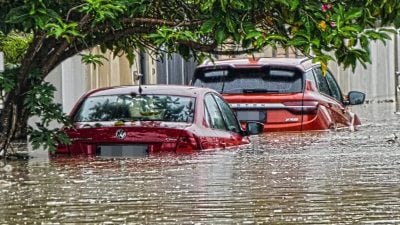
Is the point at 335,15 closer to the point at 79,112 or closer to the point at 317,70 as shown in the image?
the point at 79,112

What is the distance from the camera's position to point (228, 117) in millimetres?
16266

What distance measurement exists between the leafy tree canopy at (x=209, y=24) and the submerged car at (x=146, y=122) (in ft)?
2.09

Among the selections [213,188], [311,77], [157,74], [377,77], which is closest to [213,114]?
[213,188]

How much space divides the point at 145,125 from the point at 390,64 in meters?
44.7

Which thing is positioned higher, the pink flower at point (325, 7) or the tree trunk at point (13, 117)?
the pink flower at point (325, 7)

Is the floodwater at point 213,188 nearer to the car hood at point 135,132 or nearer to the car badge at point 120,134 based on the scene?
the car hood at point 135,132

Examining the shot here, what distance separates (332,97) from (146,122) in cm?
718

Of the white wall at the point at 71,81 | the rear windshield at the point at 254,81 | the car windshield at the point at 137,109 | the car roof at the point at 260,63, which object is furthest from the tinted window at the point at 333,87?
the car windshield at the point at 137,109

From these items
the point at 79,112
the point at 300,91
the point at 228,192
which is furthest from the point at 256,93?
the point at 228,192

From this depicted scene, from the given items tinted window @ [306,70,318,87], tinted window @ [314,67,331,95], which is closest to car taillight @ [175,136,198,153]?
tinted window @ [306,70,318,87]

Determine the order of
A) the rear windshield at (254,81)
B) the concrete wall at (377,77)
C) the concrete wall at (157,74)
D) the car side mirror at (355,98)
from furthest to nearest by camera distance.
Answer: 1. the concrete wall at (377,77)
2. the concrete wall at (157,74)
3. the car side mirror at (355,98)
4. the rear windshield at (254,81)

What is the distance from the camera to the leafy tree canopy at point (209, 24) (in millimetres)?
11891

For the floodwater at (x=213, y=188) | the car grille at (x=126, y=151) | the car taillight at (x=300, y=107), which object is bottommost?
the floodwater at (x=213, y=188)

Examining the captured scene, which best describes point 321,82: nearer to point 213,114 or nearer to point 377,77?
point 213,114
